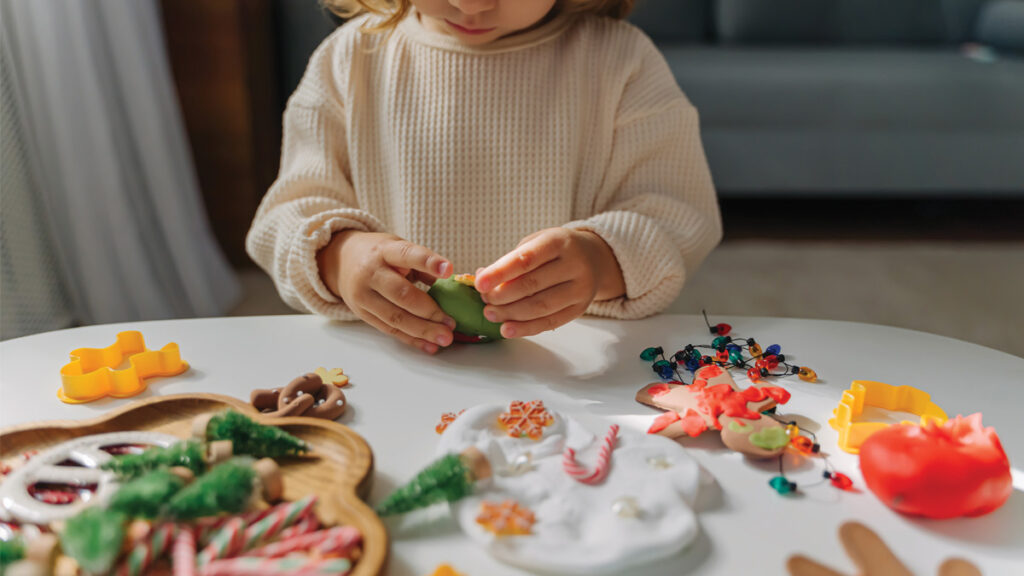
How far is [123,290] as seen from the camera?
1.53 meters

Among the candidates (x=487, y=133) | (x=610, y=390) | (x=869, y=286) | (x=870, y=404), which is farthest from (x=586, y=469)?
(x=869, y=286)

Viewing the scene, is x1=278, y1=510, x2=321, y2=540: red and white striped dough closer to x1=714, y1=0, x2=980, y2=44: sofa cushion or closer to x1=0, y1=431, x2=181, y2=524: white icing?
x1=0, y1=431, x2=181, y2=524: white icing

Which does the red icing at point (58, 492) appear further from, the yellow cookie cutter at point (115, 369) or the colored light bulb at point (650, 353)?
the colored light bulb at point (650, 353)

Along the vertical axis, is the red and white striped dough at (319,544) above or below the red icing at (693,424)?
above

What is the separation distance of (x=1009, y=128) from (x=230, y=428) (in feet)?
7.00

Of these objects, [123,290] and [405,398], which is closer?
[405,398]

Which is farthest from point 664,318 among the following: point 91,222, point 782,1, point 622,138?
→ point 782,1

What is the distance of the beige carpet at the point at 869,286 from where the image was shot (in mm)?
1697

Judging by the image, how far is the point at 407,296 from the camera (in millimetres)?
647

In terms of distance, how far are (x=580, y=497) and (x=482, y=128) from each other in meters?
0.53

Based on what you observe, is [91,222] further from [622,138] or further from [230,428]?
[230,428]

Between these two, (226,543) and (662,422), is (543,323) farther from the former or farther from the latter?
(226,543)

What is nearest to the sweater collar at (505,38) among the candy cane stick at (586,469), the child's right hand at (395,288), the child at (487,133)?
the child at (487,133)

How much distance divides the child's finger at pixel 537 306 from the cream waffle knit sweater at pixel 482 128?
0.68 feet
